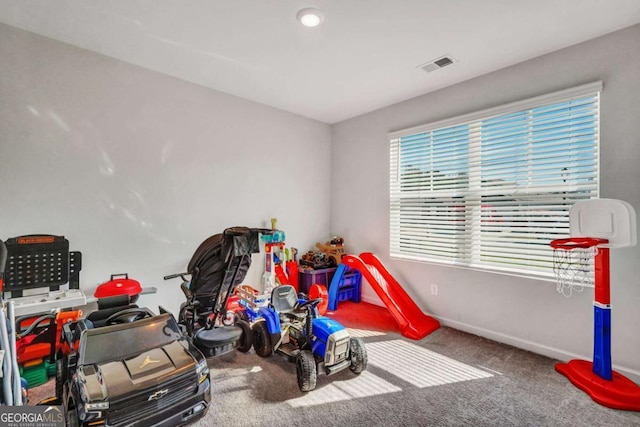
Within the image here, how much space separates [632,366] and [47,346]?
4.44 metres

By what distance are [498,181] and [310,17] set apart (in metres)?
2.37

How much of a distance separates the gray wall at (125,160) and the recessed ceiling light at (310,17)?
5.51 ft

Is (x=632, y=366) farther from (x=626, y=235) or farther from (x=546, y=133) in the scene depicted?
(x=546, y=133)

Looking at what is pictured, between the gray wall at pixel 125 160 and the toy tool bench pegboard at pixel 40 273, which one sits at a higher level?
the gray wall at pixel 125 160

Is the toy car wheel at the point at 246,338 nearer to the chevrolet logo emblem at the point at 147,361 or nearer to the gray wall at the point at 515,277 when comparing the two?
the chevrolet logo emblem at the point at 147,361

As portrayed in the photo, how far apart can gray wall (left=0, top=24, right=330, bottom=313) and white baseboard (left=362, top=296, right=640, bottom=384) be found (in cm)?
256


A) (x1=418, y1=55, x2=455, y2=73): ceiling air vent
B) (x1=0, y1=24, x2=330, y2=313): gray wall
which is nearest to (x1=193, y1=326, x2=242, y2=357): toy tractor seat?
(x1=0, y1=24, x2=330, y2=313): gray wall

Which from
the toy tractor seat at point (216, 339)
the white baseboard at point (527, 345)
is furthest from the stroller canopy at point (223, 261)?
the white baseboard at point (527, 345)

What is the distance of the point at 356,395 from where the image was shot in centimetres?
209

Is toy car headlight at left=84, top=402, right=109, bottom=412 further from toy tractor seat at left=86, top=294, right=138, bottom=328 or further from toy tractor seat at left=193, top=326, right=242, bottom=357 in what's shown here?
toy tractor seat at left=193, top=326, right=242, bottom=357

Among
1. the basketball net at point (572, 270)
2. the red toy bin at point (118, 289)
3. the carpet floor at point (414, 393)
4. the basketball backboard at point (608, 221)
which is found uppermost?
the basketball backboard at point (608, 221)

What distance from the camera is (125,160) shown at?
285cm

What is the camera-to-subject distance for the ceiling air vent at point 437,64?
2.74 m

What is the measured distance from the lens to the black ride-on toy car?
54.4 inches
